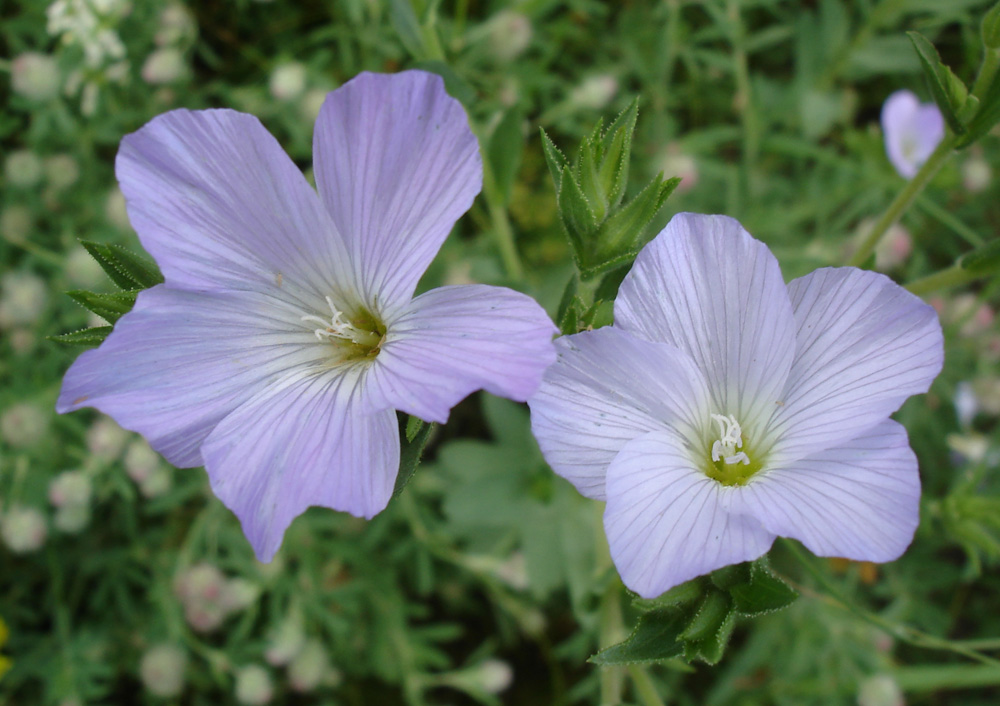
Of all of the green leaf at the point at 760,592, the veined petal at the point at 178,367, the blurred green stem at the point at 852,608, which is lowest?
the blurred green stem at the point at 852,608

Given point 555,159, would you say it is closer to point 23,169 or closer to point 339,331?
point 339,331

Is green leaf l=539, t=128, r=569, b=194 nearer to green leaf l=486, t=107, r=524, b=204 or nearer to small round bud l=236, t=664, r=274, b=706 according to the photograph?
green leaf l=486, t=107, r=524, b=204

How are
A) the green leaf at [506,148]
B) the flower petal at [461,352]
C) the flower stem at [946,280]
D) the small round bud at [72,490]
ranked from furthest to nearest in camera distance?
the small round bud at [72,490], the green leaf at [506,148], the flower stem at [946,280], the flower petal at [461,352]

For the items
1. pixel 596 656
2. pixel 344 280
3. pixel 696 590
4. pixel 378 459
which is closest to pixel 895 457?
pixel 696 590

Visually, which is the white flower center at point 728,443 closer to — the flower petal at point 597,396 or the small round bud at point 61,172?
the flower petal at point 597,396

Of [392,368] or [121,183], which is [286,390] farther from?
[121,183]

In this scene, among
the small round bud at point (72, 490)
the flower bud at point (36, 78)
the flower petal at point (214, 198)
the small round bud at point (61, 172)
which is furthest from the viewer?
the small round bud at point (61, 172)

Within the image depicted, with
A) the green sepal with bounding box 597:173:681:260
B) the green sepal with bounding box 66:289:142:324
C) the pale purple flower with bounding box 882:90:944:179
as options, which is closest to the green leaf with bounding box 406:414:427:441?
the green sepal with bounding box 597:173:681:260

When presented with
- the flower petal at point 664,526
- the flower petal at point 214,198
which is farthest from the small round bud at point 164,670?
the flower petal at point 664,526
